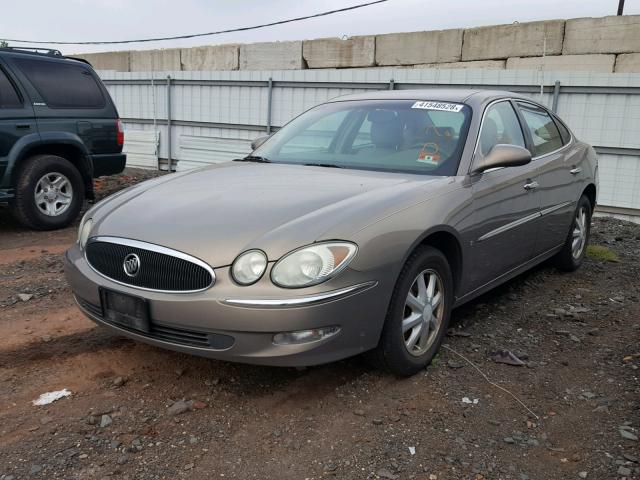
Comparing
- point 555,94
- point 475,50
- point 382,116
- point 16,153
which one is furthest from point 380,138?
point 475,50

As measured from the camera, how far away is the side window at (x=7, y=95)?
6.53 meters

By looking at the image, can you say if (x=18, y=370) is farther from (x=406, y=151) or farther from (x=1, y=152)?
(x=1, y=152)

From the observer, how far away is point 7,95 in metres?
6.57

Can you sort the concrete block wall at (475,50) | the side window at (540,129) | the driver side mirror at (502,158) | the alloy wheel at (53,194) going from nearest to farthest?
1. the driver side mirror at (502,158)
2. the side window at (540,129)
3. the alloy wheel at (53,194)
4. the concrete block wall at (475,50)

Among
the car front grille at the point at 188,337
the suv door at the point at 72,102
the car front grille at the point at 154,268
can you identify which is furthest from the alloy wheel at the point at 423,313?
the suv door at the point at 72,102

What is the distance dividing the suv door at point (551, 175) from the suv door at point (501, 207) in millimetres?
173

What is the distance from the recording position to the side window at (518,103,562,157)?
186 inches

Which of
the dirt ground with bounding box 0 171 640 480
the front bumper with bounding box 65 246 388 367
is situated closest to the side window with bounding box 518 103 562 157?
the dirt ground with bounding box 0 171 640 480

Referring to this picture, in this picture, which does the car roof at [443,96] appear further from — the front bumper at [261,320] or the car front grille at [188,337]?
the car front grille at [188,337]

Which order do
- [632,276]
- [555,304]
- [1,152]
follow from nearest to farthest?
1. [555,304]
2. [632,276]
3. [1,152]

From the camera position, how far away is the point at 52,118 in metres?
6.91

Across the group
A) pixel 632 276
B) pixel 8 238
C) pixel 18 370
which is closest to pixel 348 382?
pixel 18 370

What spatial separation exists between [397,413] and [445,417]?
237 millimetres

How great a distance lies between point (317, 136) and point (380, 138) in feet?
1.76
